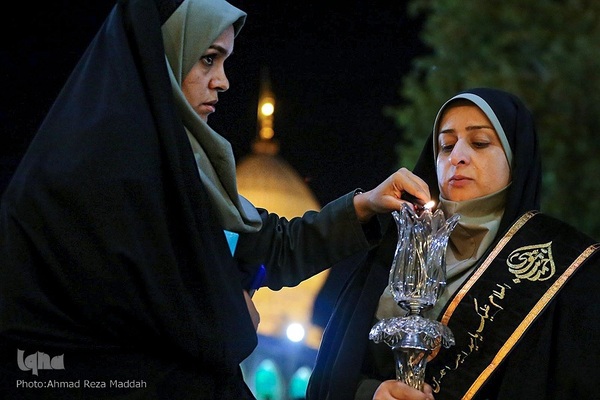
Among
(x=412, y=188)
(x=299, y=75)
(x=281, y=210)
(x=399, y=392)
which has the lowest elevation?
(x=399, y=392)

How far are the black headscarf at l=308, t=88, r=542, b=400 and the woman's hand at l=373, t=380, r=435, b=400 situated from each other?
24cm

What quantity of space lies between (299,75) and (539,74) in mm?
3705

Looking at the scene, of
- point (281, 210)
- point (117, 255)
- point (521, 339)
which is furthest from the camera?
point (281, 210)

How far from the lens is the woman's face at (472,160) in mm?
2975

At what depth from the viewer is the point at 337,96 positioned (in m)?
8.49

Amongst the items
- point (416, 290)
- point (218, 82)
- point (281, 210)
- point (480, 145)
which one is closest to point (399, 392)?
point (416, 290)

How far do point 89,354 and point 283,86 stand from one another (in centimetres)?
511

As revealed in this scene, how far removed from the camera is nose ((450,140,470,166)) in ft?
9.75

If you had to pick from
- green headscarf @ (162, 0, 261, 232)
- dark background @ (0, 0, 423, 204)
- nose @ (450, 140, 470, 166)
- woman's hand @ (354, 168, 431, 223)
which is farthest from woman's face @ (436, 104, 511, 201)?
dark background @ (0, 0, 423, 204)

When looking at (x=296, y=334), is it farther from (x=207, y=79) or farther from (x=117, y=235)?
(x=117, y=235)

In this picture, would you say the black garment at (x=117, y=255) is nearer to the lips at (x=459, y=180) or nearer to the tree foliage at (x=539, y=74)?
the lips at (x=459, y=180)

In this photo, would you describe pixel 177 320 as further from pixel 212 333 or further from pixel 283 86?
pixel 283 86

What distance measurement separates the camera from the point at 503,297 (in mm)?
2785

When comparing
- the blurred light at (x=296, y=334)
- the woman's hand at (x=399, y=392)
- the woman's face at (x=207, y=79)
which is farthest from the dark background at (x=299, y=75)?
the blurred light at (x=296, y=334)
